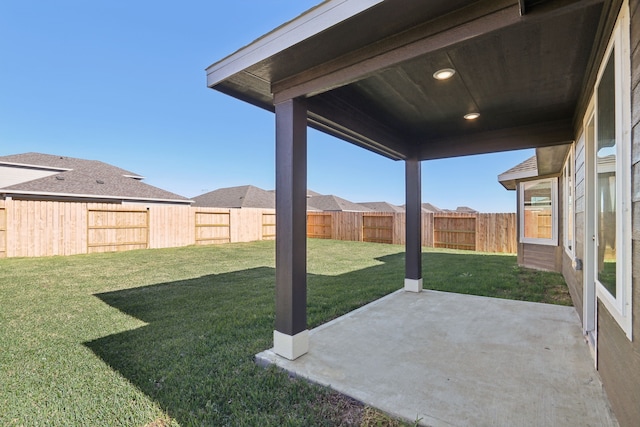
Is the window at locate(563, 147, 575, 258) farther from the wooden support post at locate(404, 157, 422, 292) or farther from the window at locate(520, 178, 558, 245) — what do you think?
the window at locate(520, 178, 558, 245)

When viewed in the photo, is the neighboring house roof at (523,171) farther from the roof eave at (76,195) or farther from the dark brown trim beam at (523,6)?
the roof eave at (76,195)

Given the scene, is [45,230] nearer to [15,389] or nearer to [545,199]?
[15,389]

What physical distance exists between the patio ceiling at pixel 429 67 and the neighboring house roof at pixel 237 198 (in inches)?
780

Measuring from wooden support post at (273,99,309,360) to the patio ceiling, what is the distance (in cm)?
27

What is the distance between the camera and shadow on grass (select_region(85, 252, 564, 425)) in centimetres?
197

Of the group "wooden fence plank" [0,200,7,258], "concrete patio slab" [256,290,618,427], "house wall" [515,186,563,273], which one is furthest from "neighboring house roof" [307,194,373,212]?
"concrete patio slab" [256,290,618,427]

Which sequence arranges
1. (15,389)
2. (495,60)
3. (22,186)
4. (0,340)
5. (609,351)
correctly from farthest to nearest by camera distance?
(22,186) → (0,340) → (495,60) → (15,389) → (609,351)

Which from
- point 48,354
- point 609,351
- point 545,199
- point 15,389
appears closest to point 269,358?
point 15,389

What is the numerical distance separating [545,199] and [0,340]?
991 centimetres

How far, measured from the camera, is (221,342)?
305cm

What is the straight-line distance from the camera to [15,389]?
2.19 meters

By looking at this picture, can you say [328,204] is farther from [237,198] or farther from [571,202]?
[571,202]

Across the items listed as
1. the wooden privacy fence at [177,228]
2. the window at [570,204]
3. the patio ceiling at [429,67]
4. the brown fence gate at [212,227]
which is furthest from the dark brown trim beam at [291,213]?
the brown fence gate at [212,227]

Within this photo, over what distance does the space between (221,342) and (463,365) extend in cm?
230
